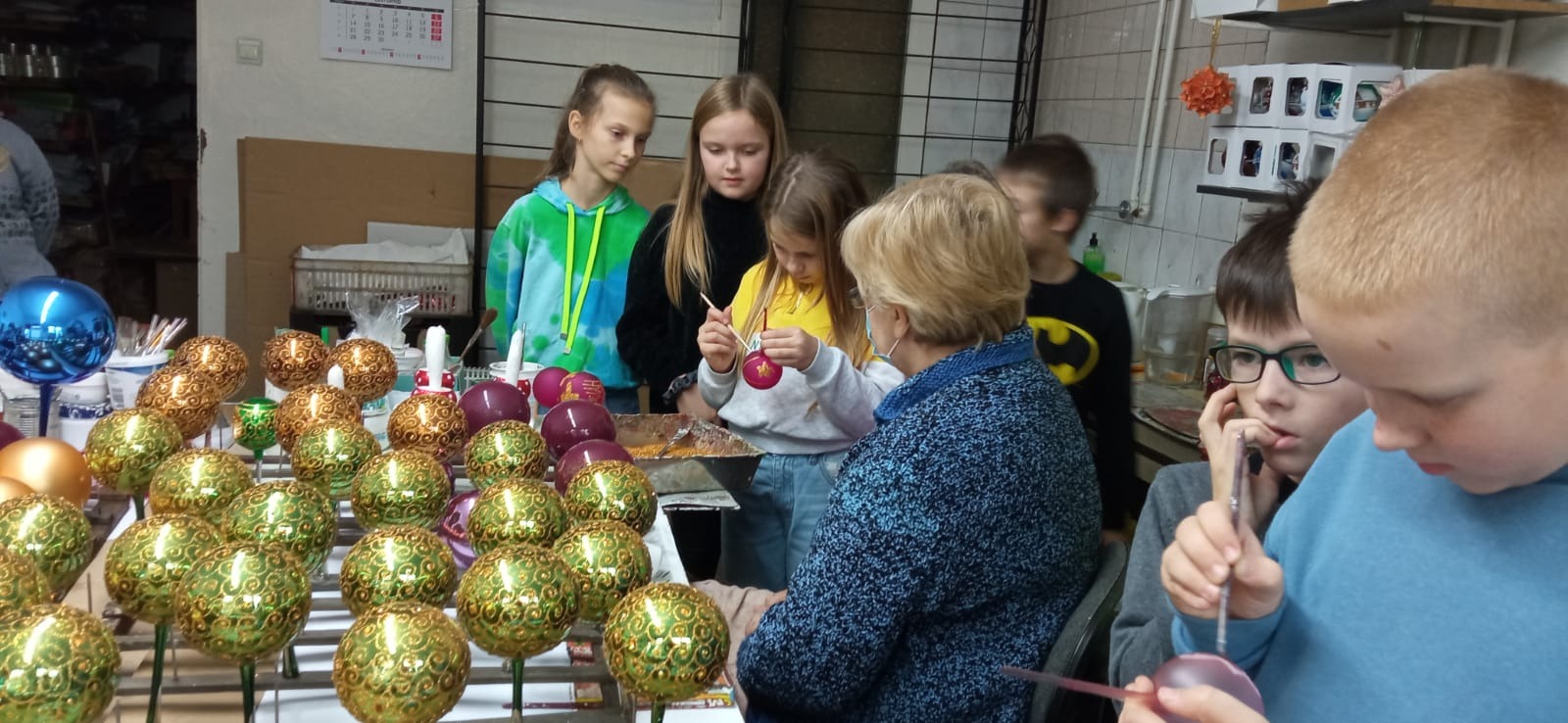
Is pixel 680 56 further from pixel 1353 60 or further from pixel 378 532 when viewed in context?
pixel 378 532

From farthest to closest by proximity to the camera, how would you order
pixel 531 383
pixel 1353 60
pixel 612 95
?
pixel 1353 60
pixel 612 95
pixel 531 383

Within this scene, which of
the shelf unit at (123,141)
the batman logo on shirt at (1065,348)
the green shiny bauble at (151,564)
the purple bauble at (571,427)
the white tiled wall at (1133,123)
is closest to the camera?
the green shiny bauble at (151,564)

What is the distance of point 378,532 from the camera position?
42.3 inches

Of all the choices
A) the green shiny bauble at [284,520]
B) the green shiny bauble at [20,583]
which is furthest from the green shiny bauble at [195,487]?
the green shiny bauble at [20,583]

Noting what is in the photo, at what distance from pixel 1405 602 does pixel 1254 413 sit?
452mm

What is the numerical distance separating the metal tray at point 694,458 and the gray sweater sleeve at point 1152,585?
69 centimetres

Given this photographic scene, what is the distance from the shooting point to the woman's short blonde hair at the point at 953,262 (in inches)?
54.1

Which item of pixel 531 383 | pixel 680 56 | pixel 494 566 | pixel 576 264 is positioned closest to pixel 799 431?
pixel 531 383

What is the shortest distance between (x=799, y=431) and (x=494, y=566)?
1.19m

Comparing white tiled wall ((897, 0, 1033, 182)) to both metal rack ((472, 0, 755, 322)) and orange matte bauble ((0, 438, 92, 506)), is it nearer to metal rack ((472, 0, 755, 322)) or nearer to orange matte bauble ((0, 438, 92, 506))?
metal rack ((472, 0, 755, 322))

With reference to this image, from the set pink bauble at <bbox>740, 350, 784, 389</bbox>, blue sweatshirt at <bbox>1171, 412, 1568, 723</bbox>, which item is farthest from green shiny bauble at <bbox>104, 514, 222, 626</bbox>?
pink bauble at <bbox>740, 350, 784, 389</bbox>

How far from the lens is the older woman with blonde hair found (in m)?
1.23

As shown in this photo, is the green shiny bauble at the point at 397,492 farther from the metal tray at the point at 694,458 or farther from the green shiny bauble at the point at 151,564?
the metal tray at the point at 694,458

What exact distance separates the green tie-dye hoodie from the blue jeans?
0.62m
